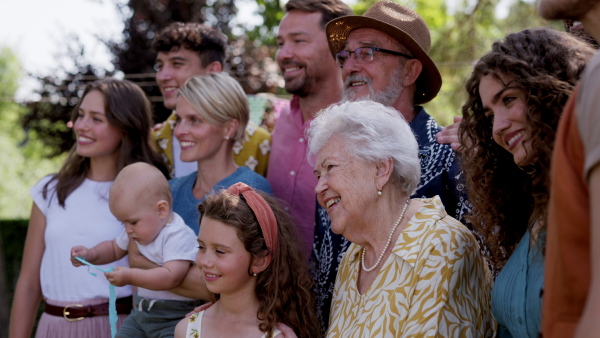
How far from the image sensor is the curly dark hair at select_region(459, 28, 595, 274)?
2.22m

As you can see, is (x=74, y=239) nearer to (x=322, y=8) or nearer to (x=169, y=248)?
(x=169, y=248)

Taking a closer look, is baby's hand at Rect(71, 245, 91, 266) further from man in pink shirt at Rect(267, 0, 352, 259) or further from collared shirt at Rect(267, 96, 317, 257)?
man in pink shirt at Rect(267, 0, 352, 259)

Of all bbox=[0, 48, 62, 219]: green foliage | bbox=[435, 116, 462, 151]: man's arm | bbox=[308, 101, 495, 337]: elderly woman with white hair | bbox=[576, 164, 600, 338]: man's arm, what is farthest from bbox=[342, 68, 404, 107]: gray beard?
bbox=[0, 48, 62, 219]: green foliage

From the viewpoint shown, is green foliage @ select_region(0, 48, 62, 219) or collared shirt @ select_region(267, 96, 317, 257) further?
green foliage @ select_region(0, 48, 62, 219)

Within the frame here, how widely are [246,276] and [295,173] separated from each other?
3.86 feet

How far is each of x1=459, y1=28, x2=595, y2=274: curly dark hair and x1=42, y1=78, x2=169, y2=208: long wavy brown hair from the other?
231 cm

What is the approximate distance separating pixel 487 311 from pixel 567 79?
103cm

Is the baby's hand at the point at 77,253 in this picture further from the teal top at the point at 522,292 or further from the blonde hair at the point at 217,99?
the teal top at the point at 522,292

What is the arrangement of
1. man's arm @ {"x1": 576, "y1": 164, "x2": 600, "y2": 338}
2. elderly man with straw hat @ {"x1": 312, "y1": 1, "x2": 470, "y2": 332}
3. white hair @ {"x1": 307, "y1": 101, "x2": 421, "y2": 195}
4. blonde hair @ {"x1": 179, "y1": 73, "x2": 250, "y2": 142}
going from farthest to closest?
1. blonde hair @ {"x1": 179, "y1": 73, "x2": 250, "y2": 142}
2. elderly man with straw hat @ {"x1": 312, "y1": 1, "x2": 470, "y2": 332}
3. white hair @ {"x1": 307, "y1": 101, "x2": 421, "y2": 195}
4. man's arm @ {"x1": 576, "y1": 164, "x2": 600, "y2": 338}

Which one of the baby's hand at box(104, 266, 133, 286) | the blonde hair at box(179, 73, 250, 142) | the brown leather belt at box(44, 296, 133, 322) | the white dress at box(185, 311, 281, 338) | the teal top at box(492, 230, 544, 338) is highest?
the blonde hair at box(179, 73, 250, 142)

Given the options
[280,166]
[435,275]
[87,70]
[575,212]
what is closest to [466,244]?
[435,275]

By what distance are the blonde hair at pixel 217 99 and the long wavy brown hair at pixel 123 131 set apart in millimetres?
439

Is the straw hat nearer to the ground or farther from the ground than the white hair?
farther from the ground

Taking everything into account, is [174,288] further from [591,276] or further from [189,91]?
[591,276]
